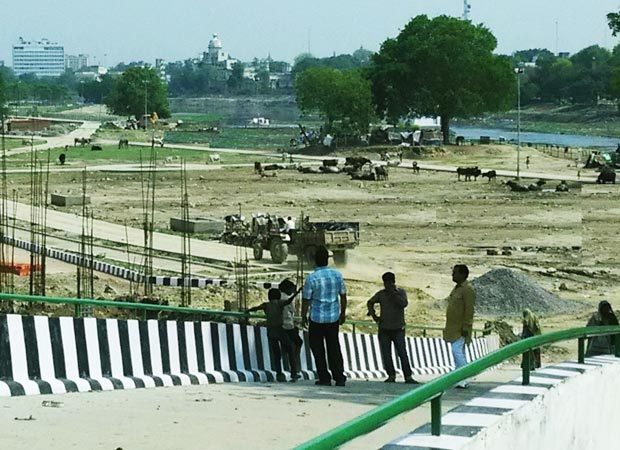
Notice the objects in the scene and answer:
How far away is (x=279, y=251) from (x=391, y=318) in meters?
26.5

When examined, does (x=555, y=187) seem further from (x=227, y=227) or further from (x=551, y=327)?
(x=551, y=327)

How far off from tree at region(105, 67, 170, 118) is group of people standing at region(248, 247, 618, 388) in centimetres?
17200

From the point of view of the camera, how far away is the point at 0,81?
6407 inches

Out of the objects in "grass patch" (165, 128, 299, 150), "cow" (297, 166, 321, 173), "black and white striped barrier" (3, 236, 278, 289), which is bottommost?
"grass patch" (165, 128, 299, 150)

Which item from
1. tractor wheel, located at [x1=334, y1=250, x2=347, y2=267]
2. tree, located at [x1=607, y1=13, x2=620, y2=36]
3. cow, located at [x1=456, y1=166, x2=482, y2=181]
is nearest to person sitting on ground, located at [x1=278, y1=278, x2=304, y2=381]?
tractor wheel, located at [x1=334, y1=250, x2=347, y2=267]

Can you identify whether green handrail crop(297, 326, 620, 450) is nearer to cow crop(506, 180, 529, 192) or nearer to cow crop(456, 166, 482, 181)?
cow crop(506, 180, 529, 192)

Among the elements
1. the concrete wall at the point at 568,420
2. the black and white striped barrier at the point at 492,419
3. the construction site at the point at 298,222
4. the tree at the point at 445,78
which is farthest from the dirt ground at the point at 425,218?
the tree at the point at 445,78

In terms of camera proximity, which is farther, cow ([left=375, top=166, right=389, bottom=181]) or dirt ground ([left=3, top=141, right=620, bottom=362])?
cow ([left=375, top=166, right=389, bottom=181])

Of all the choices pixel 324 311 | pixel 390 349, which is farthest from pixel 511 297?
pixel 324 311

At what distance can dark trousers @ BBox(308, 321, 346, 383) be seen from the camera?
15.9m

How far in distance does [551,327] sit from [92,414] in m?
21.1

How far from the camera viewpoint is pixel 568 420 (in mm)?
9336

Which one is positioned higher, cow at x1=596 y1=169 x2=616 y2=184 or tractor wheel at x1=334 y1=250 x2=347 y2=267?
tractor wheel at x1=334 y1=250 x2=347 y2=267

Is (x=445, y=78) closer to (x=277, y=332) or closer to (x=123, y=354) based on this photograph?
(x=277, y=332)
